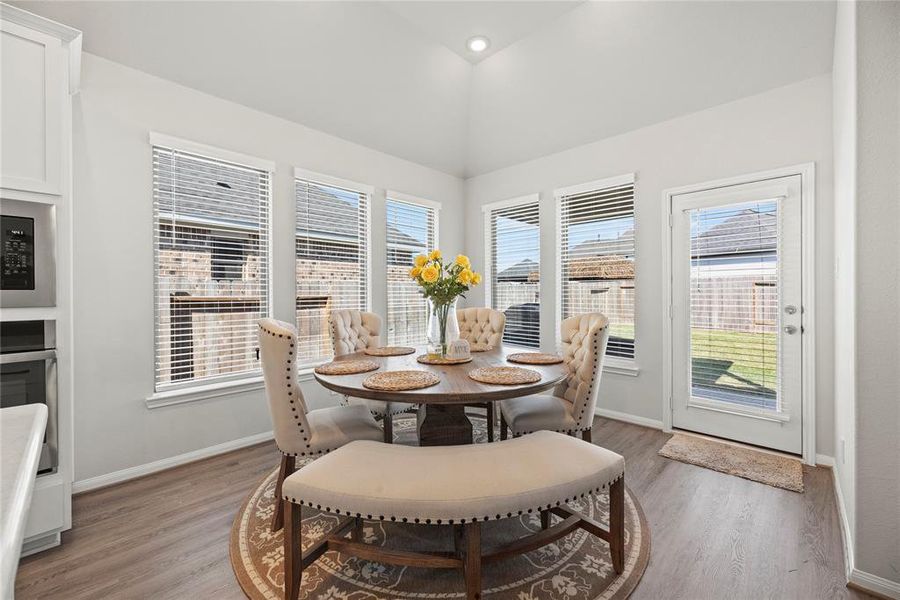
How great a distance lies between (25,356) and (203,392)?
118cm

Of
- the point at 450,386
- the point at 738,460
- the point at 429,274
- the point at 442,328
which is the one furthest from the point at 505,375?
the point at 738,460

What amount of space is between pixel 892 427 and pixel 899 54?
1.50 m

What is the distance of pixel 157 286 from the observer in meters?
2.85

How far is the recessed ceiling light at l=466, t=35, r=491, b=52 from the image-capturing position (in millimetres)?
3402

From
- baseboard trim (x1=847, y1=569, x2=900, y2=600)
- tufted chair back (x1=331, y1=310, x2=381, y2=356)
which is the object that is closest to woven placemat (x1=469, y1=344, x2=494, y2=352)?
tufted chair back (x1=331, y1=310, x2=381, y2=356)

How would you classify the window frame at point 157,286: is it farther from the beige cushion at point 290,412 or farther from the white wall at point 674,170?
the white wall at point 674,170

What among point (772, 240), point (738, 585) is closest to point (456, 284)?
point (738, 585)

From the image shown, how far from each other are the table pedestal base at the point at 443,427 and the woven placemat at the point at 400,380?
0.36 metres

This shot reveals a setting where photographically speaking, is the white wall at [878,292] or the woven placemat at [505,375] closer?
the white wall at [878,292]

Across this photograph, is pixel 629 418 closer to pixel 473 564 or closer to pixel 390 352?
pixel 390 352

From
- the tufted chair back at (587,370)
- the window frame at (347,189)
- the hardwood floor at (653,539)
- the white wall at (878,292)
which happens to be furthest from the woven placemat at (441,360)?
the white wall at (878,292)

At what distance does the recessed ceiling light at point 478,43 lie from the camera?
3.40m

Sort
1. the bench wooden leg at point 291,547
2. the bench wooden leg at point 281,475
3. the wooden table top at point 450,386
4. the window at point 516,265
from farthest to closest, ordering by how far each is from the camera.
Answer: the window at point 516,265
the bench wooden leg at point 281,475
the wooden table top at point 450,386
the bench wooden leg at point 291,547

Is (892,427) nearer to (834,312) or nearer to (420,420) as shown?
(834,312)
